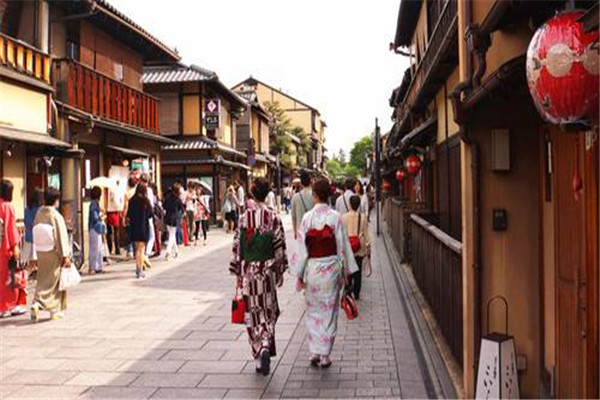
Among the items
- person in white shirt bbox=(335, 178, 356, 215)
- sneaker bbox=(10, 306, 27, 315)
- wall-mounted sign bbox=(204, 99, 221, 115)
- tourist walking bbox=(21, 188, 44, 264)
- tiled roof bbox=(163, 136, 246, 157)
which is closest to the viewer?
tourist walking bbox=(21, 188, 44, 264)

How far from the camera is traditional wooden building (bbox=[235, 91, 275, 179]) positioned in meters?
40.2

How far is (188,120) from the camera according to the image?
2923cm

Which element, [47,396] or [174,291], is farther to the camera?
[174,291]

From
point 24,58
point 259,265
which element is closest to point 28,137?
point 24,58

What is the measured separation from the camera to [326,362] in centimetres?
668

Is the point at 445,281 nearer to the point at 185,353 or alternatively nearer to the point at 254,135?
the point at 185,353

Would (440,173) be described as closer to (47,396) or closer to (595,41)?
(47,396)

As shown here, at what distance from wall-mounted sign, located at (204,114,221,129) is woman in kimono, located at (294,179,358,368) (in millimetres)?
22723

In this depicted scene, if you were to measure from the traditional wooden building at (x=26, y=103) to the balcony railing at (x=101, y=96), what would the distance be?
62cm

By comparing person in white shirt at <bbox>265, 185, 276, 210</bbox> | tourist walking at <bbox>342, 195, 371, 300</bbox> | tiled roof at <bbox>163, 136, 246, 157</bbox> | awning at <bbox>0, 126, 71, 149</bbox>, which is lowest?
tourist walking at <bbox>342, 195, 371, 300</bbox>

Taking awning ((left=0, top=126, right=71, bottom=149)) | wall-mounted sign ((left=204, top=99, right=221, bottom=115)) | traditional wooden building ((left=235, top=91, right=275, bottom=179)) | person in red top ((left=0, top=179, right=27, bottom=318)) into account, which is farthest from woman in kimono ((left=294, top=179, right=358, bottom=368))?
traditional wooden building ((left=235, top=91, right=275, bottom=179))

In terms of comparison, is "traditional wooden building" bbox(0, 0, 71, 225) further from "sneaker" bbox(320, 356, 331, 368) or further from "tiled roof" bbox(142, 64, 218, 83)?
"tiled roof" bbox(142, 64, 218, 83)

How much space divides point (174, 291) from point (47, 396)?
606cm

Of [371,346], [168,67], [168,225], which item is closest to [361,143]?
[168,67]
